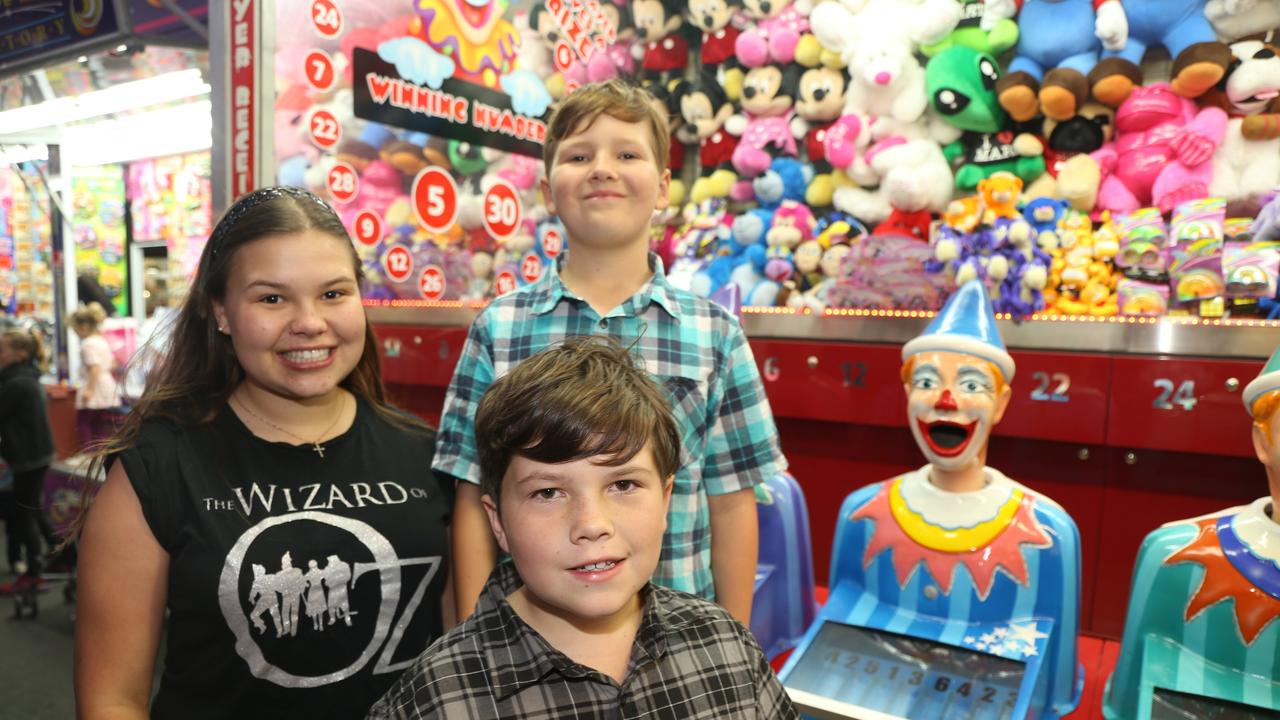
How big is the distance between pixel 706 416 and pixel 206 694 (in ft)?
2.81

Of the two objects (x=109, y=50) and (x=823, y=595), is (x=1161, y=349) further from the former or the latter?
(x=109, y=50)

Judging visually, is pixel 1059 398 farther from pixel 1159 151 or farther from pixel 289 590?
pixel 289 590

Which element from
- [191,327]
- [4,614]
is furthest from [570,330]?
[4,614]

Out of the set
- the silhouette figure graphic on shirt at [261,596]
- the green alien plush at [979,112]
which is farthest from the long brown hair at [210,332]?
the green alien plush at [979,112]

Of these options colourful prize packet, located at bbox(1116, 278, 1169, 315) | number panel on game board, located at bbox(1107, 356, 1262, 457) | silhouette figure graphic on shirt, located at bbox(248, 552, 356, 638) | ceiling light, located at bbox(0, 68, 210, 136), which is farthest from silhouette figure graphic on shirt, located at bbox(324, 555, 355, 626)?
ceiling light, located at bbox(0, 68, 210, 136)

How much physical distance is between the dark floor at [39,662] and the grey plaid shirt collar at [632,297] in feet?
7.94

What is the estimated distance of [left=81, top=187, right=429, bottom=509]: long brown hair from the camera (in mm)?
1220

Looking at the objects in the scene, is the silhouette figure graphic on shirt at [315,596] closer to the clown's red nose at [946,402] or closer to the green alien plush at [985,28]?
the clown's red nose at [946,402]

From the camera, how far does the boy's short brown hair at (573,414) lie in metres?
0.92

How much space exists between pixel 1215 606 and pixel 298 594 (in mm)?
1652

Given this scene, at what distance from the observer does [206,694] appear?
46.6 inches

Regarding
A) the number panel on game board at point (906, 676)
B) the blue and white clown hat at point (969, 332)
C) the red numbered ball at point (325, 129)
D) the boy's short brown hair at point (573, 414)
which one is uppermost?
the red numbered ball at point (325, 129)

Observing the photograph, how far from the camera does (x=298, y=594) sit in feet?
3.88

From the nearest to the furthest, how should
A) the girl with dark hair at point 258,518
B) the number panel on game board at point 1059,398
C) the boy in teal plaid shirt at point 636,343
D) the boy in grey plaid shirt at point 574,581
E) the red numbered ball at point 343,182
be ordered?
the boy in grey plaid shirt at point 574,581, the girl with dark hair at point 258,518, the boy in teal plaid shirt at point 636,343, the number panel on game board at point 1059,398, the red numbered ball at point 343,182
